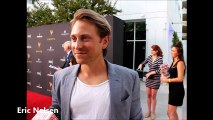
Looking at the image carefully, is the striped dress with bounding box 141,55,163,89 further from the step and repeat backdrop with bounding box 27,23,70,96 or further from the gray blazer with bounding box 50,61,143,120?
the gray blazer with bounding box 50,61,143,120

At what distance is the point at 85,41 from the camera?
1.52 metres

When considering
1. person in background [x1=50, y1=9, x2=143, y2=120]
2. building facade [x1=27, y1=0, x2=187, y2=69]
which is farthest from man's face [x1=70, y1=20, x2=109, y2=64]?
building facade [x1=27, y1=0, x2=187, y2=69]

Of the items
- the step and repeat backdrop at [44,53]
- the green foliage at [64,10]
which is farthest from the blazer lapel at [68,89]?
the green foliage at [64,10]

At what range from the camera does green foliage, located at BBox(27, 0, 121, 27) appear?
9.30 meters

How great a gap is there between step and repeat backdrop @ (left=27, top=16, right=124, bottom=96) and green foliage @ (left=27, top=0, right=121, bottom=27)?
123cm

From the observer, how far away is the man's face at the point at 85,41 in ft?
4.96

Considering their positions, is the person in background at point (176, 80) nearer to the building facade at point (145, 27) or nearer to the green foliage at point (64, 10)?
the green foliage at point (64, 10)

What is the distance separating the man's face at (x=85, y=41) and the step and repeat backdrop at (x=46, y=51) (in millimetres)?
4120

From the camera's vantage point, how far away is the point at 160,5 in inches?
486

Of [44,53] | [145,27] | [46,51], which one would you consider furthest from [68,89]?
[145,27]
